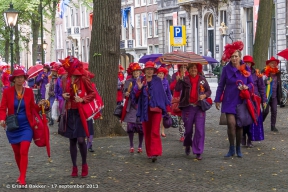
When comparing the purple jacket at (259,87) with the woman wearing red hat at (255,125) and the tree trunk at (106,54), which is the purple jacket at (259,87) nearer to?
the woman wearing red hat at (255,125)

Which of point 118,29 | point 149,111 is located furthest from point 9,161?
point 118,29

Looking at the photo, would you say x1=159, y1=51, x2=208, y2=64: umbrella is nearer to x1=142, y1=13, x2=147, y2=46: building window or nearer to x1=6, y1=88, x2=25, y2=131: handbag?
x1=6, y1=88, x2=25, y2=131: handbag

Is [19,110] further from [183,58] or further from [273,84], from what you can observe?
[273,84]

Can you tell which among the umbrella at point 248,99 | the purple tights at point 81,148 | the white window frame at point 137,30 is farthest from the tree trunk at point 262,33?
the white window frame at point 137,30

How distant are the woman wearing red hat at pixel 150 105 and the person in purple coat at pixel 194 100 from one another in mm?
321

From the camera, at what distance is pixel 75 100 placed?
33.7 ft

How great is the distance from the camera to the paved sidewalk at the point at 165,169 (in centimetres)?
964

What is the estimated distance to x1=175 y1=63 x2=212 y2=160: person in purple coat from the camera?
12211 mm

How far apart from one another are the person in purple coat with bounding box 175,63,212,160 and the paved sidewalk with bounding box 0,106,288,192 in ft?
1.22

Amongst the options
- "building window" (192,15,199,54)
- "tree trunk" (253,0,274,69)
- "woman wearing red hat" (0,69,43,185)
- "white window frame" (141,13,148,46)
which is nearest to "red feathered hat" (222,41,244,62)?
"woman wearing red hat" (0,69,43,185)

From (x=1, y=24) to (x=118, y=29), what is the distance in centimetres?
3503

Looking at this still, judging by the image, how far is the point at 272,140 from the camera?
14.8 metres

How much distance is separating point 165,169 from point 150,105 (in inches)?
55.4

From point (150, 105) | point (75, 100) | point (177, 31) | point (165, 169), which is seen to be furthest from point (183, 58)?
point (177, 31)
